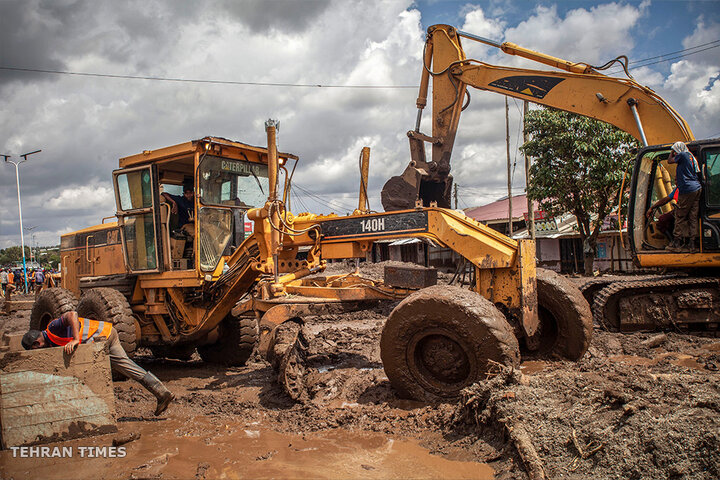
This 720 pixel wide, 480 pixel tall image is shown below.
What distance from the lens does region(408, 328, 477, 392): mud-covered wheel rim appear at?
505 cm

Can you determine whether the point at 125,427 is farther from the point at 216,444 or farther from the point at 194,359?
the point at 194,359

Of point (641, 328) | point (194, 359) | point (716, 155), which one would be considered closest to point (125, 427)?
point (194, 359)

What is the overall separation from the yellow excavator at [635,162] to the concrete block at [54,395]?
4234 millimetres

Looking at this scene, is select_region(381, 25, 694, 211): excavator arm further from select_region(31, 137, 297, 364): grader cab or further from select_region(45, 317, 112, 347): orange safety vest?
select_region(45, 317, 112, 347): orange safety vest

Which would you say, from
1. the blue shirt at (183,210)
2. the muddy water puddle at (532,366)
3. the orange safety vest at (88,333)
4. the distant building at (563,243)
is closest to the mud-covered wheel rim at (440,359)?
the muddy water puddle at (532,366)

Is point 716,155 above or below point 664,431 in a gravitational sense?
above

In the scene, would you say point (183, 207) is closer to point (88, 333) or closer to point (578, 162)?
point (88, 333)

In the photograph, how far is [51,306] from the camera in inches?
322

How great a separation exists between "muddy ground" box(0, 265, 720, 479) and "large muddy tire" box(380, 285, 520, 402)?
8.4 inches

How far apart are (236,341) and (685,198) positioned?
698 cm

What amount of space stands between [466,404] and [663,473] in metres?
1.60

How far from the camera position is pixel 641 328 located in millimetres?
8445

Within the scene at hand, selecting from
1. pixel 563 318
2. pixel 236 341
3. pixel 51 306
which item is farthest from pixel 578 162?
pixel 51 306

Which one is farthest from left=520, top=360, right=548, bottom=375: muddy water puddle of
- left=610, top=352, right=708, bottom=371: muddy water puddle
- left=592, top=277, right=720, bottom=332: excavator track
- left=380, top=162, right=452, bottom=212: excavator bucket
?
left=592, top=277, right=720, bottom=332: excavator track
